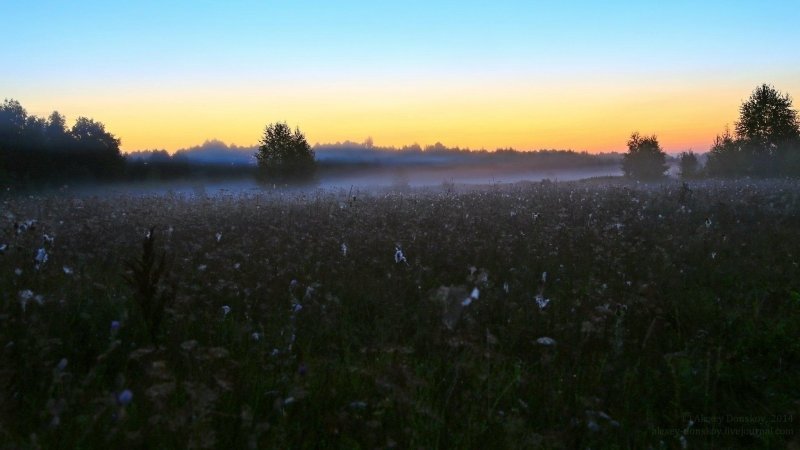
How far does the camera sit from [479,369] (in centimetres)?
399

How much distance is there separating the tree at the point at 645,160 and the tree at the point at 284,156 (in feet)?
150

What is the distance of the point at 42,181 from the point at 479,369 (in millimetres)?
42925

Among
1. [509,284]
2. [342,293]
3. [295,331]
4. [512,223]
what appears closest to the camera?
[295,331]

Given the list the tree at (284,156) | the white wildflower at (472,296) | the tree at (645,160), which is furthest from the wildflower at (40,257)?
the tree at (645,160)

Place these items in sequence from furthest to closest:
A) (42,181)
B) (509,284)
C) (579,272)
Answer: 1. (42,181)
2. (579,272)
3. (509,284)

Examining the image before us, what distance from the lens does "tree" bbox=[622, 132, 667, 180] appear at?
240ft

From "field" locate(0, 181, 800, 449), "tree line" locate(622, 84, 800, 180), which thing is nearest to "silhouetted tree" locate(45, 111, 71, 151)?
"field" locate(0, 181, 800, 449)

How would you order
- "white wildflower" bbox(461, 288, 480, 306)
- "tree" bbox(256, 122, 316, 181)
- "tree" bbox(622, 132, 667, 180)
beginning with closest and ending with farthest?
"white wildflower" bbox(461, 288, 480, 306) < "tree" bbox(256, 122, 316, 181) < "tree" bbox(622, 132, 667, 180)

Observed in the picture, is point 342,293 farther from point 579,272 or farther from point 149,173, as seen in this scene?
point 149,173

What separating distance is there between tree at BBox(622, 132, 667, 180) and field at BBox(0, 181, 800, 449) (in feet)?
230

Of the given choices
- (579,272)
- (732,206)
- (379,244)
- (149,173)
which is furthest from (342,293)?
(149,173)

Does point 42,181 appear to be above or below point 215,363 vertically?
above

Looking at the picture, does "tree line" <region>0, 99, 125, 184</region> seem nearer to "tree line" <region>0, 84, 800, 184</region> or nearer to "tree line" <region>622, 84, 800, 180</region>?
"tree line" <region>0, 84, 800, 184</region>

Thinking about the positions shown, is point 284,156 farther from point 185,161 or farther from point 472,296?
point 472,296
